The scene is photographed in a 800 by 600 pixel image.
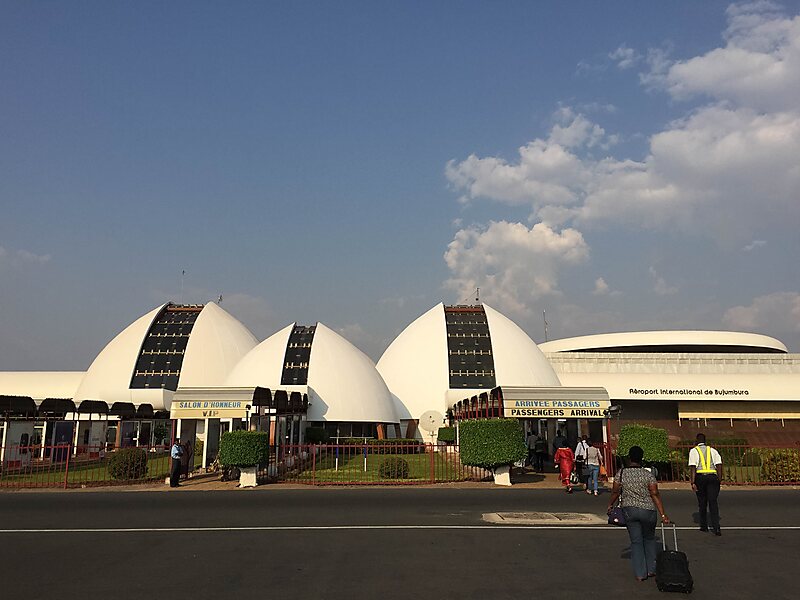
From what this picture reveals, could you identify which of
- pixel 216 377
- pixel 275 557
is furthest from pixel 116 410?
pixel 275 557

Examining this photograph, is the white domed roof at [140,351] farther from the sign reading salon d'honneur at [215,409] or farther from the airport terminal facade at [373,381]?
the sign reading salon d'honneur at [215,409]

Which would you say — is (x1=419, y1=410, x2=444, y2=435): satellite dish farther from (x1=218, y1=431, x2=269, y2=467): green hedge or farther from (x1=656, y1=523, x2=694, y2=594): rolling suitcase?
(x1=656, y1=523, x2=694, y2=594): rolling suitcase

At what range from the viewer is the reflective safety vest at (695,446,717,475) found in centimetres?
1135

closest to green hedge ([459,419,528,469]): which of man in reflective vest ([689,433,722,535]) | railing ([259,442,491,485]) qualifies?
railing ([259,442,491,485])

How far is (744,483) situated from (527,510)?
10.5 meters

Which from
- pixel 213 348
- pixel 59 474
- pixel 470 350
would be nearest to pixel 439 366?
pixel 470 350

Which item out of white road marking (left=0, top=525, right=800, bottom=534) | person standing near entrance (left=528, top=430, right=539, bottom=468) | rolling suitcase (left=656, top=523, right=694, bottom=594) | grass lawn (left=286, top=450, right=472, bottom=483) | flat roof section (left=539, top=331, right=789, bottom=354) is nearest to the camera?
rolling suitcase (left=656, top=523, right=694, bottom=594)

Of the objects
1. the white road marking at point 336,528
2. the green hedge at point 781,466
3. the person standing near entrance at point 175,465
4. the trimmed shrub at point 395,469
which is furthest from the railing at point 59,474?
the green hedge at point 781,466

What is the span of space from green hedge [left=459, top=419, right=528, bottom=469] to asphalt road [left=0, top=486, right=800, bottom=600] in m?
4.61

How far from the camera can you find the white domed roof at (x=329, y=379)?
39.2 m

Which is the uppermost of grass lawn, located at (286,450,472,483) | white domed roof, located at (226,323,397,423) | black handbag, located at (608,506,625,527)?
white domed roof, located at (226,323,397,423)

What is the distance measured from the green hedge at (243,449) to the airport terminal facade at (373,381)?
7.14m

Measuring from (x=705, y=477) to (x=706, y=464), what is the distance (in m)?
0.25

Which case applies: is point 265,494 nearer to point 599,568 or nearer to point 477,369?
point 599,568
